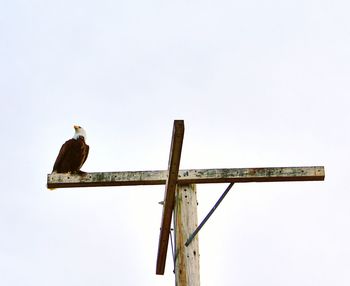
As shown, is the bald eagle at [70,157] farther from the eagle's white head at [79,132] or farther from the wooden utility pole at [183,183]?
the wooden utility pole at [183,183]

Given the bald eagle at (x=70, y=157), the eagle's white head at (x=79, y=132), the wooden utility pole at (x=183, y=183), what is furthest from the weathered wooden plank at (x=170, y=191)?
the eagle's white head at (x=79, y=132)

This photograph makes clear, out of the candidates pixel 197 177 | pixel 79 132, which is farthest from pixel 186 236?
pixel 79 132

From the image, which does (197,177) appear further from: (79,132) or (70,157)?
(79,132)

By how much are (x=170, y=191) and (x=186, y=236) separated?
0.34m

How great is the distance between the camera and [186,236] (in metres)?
4.77

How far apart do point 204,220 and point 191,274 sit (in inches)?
15.4

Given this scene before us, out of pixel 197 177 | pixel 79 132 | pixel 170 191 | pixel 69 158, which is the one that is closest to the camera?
pixel 170 191

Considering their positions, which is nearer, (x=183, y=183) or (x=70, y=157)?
(x=183, y=183)

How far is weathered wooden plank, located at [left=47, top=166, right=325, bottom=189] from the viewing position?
4.96 m

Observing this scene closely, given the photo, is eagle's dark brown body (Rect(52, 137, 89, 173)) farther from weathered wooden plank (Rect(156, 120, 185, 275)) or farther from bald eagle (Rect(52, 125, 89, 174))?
weathered wooden plank (Rect(156, 120, 185, 275))

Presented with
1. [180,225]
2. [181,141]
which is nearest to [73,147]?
[180,225]

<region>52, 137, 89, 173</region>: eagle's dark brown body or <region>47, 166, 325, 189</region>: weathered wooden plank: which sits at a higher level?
<region>52, 137, 89, 173</region>: eagle's dark brown body

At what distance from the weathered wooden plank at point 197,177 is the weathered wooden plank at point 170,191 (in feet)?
0.68

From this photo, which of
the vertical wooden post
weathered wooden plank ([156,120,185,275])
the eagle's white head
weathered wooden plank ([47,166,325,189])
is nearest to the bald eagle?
the eagle's white head
